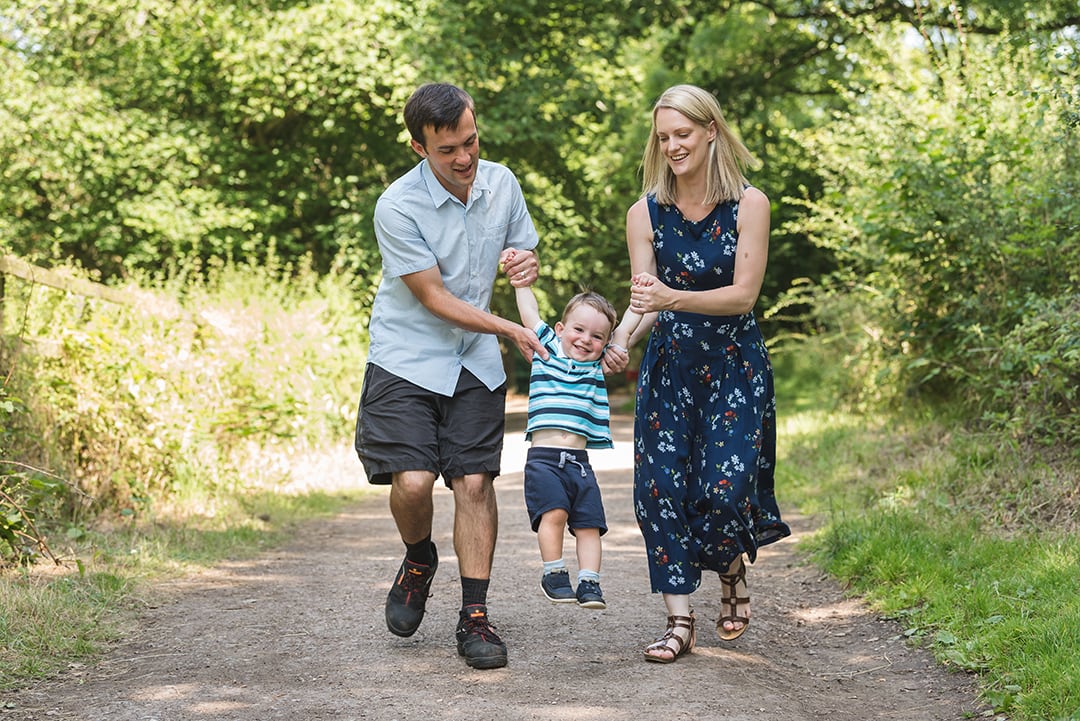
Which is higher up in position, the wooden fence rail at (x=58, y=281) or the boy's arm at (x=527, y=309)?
the wooden fence rail at (x=58, y=281)

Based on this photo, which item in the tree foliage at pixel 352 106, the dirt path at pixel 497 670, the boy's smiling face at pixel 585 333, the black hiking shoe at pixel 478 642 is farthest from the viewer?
the tree foliage at pixel 352 106

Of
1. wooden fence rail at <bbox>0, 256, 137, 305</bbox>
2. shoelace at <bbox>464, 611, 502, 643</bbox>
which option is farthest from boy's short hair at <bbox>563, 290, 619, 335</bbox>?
wooden fence rail at <bbox>0, 256, 137, 305</bbox>

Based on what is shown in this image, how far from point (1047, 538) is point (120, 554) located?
4792 mm

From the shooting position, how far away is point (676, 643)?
15.3 ft

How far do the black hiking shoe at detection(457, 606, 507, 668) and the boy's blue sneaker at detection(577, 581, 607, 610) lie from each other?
0.35 metres

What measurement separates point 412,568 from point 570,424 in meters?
0.86

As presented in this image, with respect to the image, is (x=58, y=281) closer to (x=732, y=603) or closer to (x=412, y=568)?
(x=412, y=568)

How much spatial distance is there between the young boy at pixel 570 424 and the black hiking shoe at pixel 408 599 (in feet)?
1.65

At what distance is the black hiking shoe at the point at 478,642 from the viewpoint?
4551 mm

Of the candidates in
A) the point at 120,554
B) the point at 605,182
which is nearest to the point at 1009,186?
the point at 120,554

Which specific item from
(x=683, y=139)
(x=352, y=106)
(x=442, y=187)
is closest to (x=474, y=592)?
(x=442, y=187)

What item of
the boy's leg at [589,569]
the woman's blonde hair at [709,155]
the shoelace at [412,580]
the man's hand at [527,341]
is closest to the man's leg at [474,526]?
the shoelace at [412,580]

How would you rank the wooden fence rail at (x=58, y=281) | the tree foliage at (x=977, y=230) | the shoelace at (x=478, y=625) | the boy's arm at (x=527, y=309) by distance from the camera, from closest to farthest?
the shoelace at (x=478, y=625)
the boy's arm at (x=527, y=309)
the tree foliage at (x=977, y=230)
the wooden fence rail at (x=58, y=281)

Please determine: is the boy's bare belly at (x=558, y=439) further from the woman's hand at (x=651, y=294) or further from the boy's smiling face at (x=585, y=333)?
the woman's hand at (x=651, y=294)
